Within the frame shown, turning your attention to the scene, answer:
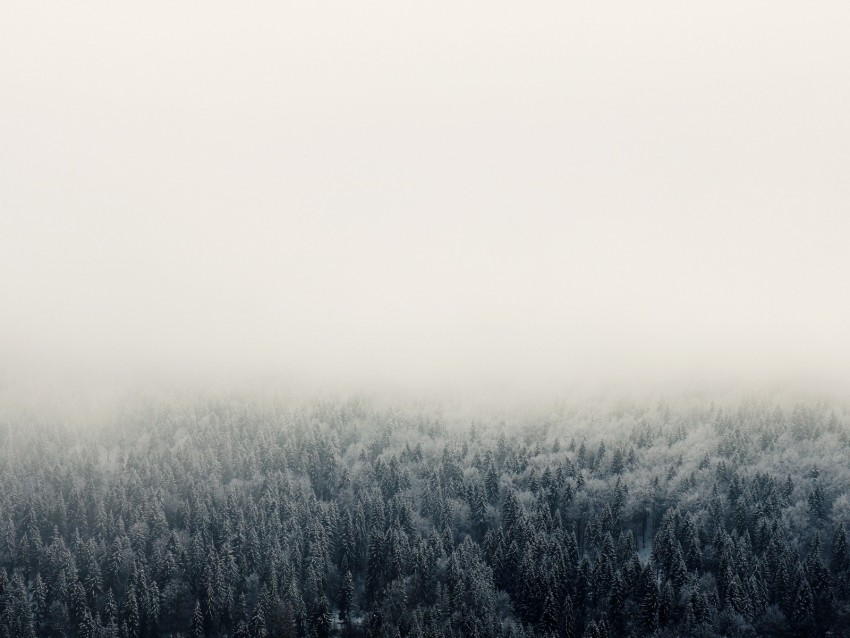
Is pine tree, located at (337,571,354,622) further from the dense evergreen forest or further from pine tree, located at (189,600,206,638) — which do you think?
pine tree, located at (189,600,206,638)

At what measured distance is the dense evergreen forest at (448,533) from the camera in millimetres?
119625

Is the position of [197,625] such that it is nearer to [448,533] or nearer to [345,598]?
[345,598]

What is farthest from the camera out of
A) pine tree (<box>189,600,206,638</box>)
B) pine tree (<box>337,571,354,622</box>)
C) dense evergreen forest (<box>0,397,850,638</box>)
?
pine tree (<box>337,571,354,622</box>)

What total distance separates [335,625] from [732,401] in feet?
436

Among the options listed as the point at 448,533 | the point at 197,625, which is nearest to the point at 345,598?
the point at 448,533

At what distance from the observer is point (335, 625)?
12800 centimetres

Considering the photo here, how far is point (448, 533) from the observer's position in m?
144

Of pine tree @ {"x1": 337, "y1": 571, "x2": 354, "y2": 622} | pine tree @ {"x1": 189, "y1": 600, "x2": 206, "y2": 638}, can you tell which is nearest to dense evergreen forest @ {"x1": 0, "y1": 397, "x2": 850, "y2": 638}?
pine tree @ {"x1": 337, "y1": 571, "x2": 354, "y2": 622}

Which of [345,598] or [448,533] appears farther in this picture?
[448,533]

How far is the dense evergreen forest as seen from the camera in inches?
4710

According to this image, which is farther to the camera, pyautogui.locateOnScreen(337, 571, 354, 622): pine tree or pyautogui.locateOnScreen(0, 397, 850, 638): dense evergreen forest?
pyautogui.locateOnScreen(337, 571, 354, 622): pine tree

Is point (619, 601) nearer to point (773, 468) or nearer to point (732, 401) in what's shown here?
point (773, 468)

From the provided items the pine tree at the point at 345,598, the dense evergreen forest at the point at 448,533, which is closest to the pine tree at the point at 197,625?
the dense evergreen forest at the point at 448,533

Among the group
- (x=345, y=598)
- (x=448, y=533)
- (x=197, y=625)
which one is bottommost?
(x=197, y=625)
